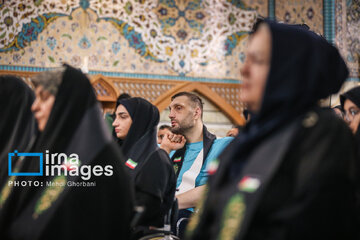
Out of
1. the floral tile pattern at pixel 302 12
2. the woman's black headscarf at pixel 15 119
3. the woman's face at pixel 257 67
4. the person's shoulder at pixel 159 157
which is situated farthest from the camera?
the floral tile pattern at pixel 302 12

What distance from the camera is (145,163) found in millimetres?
2352

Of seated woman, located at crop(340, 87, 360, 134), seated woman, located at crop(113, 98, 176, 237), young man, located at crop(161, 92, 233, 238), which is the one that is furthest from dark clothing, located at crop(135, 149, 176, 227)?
seated woman, located at crop(340, 87, 360, 134)

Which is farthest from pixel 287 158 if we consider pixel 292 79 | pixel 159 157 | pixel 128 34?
pixel 128 34

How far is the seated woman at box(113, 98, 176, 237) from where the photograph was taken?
2.18 meters

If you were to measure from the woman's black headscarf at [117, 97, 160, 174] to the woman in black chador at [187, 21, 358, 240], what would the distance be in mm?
1283

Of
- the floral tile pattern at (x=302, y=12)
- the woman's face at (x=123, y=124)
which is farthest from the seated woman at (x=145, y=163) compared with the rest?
the floral tile pattern at (x=302, y=12)

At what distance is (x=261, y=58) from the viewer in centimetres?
120

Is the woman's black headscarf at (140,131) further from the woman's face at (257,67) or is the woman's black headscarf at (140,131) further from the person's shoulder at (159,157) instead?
the woman's face at (257,67)

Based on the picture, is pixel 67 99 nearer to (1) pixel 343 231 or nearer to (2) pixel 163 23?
(1) pixel 343 231

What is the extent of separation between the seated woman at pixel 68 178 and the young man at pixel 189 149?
1.39 meters

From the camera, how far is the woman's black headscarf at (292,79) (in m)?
1.14

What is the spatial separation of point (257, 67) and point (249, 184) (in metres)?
0.33

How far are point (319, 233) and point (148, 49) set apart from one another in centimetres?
549

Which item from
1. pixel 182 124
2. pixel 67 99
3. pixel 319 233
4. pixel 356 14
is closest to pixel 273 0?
pixel 356 14
